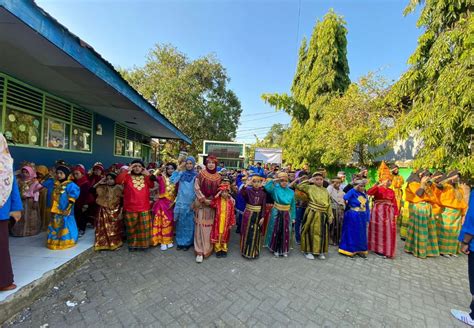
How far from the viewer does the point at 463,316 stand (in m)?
2.61

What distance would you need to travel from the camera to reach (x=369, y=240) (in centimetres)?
464

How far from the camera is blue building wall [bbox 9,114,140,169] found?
186 inches

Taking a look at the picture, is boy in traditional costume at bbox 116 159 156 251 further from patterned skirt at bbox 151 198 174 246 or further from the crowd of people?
patterned skirt at bbox 151 198 174 246

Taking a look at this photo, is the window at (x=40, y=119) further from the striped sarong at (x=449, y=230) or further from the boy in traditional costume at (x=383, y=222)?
the striped sarong at (x=449, y=230)

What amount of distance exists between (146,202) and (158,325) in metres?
2.21

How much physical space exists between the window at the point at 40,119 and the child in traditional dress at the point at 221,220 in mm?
4507

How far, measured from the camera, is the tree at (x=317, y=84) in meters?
13.4

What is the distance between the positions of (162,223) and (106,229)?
0.98 m

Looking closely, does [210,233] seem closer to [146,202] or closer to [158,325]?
[146,202]

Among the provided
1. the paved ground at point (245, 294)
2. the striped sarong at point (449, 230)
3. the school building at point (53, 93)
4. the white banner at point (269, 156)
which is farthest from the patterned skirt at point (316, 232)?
the white banner at point (269, 156)

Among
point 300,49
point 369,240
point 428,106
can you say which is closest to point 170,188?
point 369,240

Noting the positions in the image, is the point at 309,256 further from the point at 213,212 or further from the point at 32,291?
the point at 32,291

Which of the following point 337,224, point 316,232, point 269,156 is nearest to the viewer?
point 316,232

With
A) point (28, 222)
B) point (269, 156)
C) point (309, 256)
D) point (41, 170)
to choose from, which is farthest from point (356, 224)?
point (269, 156)
